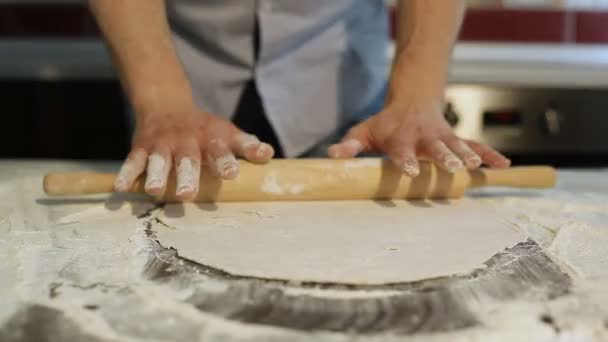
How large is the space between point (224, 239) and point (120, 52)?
1.19 ft

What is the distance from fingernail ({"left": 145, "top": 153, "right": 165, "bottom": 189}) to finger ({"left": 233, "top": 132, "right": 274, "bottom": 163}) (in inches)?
3.7

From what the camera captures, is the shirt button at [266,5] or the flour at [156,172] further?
the shirt button at [266,5]

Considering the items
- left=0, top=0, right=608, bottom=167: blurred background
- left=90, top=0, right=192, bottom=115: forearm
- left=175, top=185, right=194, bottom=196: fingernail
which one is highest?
left=90, top=0, right=192, bottom=115: forearm

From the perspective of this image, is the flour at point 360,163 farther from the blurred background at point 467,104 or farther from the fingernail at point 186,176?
the blurred background at point 467,104

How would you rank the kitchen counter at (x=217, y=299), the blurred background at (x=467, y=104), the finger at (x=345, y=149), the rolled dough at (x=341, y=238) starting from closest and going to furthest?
the kitchen counter at (x=217, y=299)
the rolled dough at (x=341, y=238)
the finger at (x=345, y=149)
the blurred background at (x=467, y=104)

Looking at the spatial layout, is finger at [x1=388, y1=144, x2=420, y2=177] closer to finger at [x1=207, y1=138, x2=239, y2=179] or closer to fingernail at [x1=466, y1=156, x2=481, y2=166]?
fingernail at [x1=466, y1=156, x2=481, y2=166]

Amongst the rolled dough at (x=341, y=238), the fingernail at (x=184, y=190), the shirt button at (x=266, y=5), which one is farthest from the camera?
the shirt button at (x=266, y=5)

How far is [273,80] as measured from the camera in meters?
0.97

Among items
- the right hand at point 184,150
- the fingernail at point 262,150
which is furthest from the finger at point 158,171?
the fingernail at point 262,150

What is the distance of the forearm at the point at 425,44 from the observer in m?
0.88

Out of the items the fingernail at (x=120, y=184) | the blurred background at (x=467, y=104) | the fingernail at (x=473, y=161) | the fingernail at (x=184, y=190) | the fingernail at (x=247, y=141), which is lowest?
the blurred background at (x=467, y=104)

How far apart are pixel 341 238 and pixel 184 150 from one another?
0.22m

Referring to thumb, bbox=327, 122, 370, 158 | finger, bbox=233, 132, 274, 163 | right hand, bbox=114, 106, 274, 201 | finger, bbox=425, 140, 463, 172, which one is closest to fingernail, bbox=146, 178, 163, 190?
right hand, bbox=114, 106, 274, 201

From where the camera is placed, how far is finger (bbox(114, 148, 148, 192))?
0.72 meters
